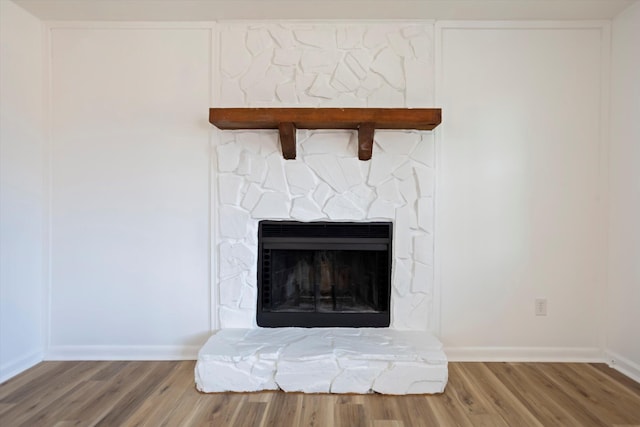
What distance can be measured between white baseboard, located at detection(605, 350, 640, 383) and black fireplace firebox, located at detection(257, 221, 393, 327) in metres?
1.39

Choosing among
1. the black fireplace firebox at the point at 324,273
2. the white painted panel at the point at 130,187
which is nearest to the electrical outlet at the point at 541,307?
the black fireplace firebox at the point at 324,273

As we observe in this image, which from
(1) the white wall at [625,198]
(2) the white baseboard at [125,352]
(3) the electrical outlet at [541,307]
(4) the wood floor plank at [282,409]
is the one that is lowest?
(4) the wood floor plank at [282,409]

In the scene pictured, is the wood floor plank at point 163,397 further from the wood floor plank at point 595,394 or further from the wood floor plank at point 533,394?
the wood floor plank at point 595,394

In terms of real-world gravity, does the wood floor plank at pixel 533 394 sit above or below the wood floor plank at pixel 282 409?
above

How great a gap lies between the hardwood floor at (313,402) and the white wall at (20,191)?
0.27 m

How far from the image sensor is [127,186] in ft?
7.50

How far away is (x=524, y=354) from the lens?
7.47 feet

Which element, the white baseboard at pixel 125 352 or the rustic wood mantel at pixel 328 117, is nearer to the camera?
the rustic wood mantel at pixel 328 117

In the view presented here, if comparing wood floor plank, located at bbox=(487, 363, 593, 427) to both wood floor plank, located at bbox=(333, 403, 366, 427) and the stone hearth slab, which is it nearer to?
the stone hearth slab

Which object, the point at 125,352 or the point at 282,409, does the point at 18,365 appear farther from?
the point at 282,409

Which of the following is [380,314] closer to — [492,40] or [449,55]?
[449,55]

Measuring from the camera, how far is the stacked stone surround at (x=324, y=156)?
2246 mm

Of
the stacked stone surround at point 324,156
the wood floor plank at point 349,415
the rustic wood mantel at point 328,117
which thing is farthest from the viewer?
the stacked stone surround at point 324,156

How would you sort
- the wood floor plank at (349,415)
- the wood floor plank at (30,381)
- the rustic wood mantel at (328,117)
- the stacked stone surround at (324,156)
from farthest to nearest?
the stacked stone surround at (324,156) < the rustic wood mantel at (328,117) < the wood floor plank at (30,381) < the wood floor plank at (349,415)
